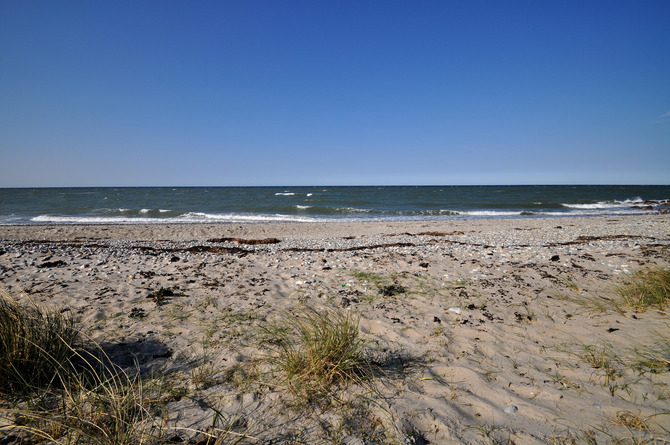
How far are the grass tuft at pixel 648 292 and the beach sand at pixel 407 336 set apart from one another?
0.18m

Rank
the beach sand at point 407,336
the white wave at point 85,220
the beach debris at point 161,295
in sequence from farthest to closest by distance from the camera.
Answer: the white wave at point 85,220, the beach debris at point 161,295, the beach sand at point 407,336

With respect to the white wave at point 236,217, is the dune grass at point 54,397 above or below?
below

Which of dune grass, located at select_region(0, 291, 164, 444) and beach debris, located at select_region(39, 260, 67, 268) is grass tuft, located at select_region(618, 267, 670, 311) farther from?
beach debris, located at select_region(39, 260, 67, 268)

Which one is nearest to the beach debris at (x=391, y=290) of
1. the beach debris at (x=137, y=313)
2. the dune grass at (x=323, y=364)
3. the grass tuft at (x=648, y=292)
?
the dune grass at (x=323, y=364)

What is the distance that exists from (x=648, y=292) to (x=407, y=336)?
3886 millimetres

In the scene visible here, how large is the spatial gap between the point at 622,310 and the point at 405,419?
4.07 m

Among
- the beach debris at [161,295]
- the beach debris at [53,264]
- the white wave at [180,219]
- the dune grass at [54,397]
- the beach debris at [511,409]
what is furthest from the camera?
the white wave at [180,219]

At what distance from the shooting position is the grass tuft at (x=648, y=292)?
176 inches

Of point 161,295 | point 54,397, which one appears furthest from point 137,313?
point 54,397

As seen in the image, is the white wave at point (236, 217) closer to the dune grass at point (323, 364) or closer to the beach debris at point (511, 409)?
the dune grass at point (323, 364)

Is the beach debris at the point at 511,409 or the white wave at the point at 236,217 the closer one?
the beach debris at the point at 511,409

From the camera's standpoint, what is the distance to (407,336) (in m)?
3.97

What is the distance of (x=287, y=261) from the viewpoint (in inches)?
311

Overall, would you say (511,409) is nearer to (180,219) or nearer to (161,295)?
(161,295)
